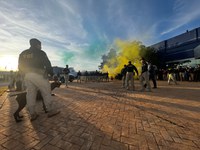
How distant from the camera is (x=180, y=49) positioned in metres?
21.8

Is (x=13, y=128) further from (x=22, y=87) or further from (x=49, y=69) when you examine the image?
(x=22, y=87)

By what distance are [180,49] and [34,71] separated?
23.6 m

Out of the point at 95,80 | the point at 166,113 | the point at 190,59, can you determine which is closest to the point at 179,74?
the point at 190,59

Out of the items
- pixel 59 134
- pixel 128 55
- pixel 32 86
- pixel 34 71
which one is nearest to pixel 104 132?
pixel 59 134

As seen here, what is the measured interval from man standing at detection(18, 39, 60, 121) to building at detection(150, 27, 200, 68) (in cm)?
1934

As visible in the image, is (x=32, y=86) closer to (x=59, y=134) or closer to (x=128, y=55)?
(x=59, y=134)

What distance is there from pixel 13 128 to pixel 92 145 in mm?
1766

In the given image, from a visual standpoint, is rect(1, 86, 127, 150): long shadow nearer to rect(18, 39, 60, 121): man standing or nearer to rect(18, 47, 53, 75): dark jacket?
rect(18, 39, 60, 121): man standing

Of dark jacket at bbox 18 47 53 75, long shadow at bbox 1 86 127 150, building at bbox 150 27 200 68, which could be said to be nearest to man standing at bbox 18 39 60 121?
dark jacket at bbox 18 47 53 75

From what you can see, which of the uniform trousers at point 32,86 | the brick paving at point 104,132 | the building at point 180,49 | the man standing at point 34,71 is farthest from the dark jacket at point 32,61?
the building at point 180,49

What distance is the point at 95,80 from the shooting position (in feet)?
61.9

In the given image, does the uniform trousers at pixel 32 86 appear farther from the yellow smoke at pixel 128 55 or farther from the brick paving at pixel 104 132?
the yellow smoke at pixel 128 55

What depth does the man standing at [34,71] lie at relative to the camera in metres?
3.16

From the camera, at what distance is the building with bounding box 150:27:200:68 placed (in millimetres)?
19455
